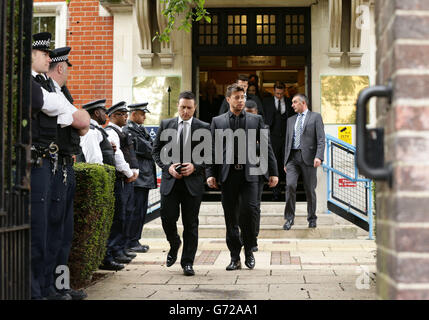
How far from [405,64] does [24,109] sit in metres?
2.50

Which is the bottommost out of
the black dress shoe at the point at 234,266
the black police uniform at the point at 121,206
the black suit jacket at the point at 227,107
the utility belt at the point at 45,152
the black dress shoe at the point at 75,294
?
the black dress shoe at the point at 234,266

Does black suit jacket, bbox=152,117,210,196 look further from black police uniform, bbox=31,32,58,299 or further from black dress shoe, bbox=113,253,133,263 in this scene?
black police uniform, bbox=31,32,58,299

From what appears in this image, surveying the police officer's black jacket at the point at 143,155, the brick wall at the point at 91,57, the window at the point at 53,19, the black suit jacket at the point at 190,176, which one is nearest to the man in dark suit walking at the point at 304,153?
the police officer's black jacket at the point at 143,155

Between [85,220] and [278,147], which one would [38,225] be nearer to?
[85,220]

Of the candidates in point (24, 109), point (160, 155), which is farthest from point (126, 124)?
point (24, 109)

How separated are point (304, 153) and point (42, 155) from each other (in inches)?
256

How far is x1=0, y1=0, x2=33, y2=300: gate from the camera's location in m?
3.42

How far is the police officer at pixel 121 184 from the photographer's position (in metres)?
7.96

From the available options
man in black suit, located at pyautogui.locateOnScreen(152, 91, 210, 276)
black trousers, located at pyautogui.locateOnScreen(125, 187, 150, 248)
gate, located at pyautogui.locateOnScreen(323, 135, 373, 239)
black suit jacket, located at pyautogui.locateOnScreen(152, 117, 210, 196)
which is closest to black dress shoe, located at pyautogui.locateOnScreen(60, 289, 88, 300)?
man in black suit, located at pyautogui.locateOnScreen(152, 91, 210, 276)

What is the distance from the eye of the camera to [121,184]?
26.7ft

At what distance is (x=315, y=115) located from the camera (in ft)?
34.8

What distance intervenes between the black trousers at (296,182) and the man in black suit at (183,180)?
144 inches

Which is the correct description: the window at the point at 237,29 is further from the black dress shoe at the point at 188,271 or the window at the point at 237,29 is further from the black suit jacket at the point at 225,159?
the black dress shoe at the point at 188,271
